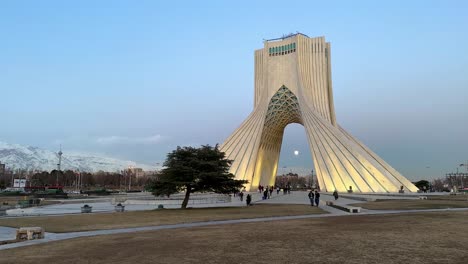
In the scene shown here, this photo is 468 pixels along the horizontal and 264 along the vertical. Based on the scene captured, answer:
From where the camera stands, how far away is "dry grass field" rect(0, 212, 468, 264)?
851 centimetres

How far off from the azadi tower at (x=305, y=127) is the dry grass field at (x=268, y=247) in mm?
32521

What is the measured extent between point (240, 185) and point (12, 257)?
1931 centimetres

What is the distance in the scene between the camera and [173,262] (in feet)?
27.2

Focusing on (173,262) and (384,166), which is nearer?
(173,262)

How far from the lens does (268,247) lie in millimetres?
9984

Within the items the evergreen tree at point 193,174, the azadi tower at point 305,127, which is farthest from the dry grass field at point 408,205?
the azadi tower at point 305,127

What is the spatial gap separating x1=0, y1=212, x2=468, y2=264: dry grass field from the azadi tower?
32.5m

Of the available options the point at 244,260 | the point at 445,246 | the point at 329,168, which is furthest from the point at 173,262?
the point at 329,168

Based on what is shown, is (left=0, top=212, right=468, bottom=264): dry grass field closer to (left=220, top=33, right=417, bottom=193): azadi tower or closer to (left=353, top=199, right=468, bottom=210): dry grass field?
(left=353, top=199, right=468, bottom=210): dry grass field

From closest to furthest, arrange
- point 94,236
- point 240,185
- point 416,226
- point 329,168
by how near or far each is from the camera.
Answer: point 94,236 → point 416,226 → point 240,185 → point 329,168

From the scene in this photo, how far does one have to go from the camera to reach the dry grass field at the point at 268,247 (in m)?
8.51

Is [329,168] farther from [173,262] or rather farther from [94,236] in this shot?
[173,262]

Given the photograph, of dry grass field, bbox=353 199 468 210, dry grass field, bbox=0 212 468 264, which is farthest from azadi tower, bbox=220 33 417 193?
dry grass field, bbox=0 212 468 264

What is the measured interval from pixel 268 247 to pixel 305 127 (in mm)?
45813
